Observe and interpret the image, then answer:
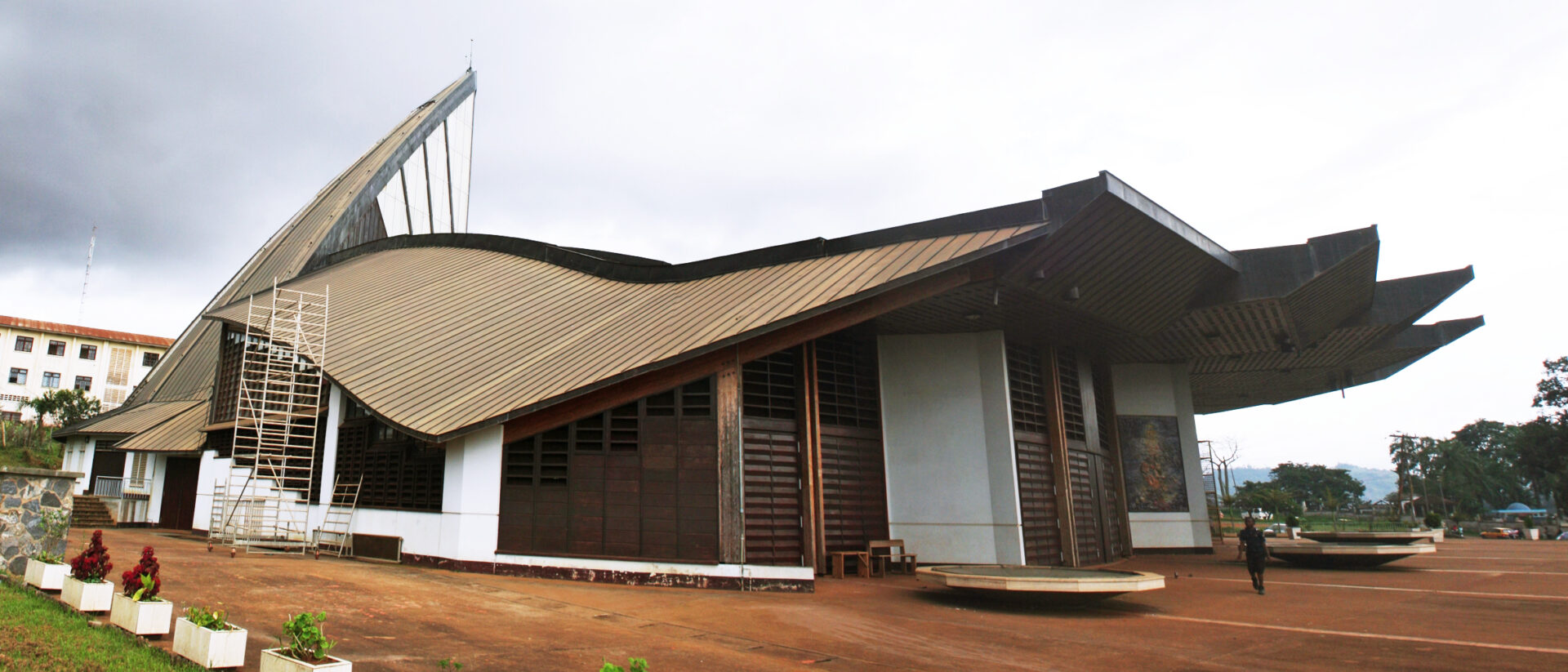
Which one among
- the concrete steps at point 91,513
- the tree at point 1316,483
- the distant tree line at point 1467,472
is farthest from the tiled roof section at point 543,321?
the tree at point 1316,483

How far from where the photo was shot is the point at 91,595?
6.81 metres

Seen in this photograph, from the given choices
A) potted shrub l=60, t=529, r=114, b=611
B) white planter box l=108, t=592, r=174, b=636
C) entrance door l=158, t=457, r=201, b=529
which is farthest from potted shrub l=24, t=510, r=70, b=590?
entrance door l=158, t=457, r=201, b=529

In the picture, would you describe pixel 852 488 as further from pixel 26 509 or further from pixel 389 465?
pixel 26 509

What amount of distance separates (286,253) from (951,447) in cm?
2631

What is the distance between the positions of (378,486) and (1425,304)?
823 inches

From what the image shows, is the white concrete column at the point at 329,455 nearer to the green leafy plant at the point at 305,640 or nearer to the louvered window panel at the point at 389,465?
the louvered window panel at the point at 389,465

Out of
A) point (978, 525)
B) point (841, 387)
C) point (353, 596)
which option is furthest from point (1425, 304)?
point (353, 596)

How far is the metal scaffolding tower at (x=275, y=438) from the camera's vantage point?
1609 cm

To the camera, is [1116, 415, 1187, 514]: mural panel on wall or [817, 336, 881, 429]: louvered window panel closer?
[817, 336, 881, 429]: louvered window panel

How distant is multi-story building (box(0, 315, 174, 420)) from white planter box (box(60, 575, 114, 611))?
51.0 m

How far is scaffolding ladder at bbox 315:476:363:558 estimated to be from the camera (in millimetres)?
14914

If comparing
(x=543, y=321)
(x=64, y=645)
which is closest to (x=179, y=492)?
(x=543, y=321)

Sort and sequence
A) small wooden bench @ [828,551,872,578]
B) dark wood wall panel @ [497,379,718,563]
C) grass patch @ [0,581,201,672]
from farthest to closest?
small wooden bench @ [828,551,872,578], dark wood wall panel @ [497,379,718,563], grass patch @ [0,581,201,672]

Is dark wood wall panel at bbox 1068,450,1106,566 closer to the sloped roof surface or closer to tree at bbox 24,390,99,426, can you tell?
the sloped roof surface
